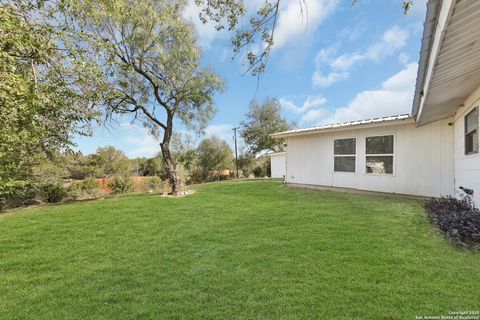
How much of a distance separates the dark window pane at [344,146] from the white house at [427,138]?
37 mm

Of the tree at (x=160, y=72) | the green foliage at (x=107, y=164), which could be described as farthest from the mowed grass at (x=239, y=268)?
the green foliage at (x=107, y=164)

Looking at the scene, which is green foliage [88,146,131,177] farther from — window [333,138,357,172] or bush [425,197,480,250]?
bush [425,197,480,250]

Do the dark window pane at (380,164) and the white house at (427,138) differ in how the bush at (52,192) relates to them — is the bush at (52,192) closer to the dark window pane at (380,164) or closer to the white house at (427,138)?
the white house at (427,138)

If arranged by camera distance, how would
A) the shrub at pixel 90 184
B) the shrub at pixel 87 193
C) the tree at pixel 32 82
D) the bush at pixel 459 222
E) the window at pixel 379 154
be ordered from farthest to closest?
1. the shrub at pixel 90 184
2. the shrub at pixel 87 193
3. the window at pixel 379 154
4. the bush at pixel 459 222
5. the tree at pixel 32 82

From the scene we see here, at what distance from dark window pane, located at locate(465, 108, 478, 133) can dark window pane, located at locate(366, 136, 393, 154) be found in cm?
269

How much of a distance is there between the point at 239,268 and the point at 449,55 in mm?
3745

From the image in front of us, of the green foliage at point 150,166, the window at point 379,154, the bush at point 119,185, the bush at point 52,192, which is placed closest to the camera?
the window at point 379,154

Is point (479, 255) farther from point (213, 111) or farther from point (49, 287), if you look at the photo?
point (213, 111)

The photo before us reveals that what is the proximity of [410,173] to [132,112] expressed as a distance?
1034 centimetres

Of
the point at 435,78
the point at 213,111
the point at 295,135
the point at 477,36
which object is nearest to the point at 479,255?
the point at 435,78

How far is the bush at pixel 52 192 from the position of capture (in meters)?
11.3

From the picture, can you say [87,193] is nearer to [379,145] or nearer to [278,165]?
[379,145]

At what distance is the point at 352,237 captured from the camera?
15.1 ft

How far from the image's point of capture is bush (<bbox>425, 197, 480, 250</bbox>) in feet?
13.6
